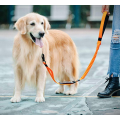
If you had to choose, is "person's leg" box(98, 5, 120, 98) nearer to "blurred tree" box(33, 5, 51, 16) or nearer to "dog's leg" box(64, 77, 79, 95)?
"dog's leg" box(64, 77, 79, 95)

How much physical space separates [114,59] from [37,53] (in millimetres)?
1441

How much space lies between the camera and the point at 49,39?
520cm

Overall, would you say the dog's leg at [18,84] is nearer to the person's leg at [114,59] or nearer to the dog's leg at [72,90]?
the dog's leg at [72,90]

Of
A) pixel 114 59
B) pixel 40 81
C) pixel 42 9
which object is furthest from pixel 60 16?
pixel 40 81

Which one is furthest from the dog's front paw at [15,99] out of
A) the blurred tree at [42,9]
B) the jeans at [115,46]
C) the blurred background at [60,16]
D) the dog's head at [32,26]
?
the blurred tree at [42,9]

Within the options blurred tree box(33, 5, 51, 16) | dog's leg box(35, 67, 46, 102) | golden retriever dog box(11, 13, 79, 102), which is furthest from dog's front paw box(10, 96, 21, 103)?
blurred tree box(33, 5, 51, 16)

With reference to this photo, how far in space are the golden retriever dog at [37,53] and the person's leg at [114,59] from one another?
0.71 m

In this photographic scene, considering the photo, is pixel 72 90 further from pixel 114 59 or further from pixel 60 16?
pixel 60 16

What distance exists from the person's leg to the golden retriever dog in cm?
71

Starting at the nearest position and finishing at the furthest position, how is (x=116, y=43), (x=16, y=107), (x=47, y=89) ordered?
1. (x=16, y=107)
2. (x=116, y=43)
3. (x=47, y=89)

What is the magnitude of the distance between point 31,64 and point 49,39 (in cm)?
75
